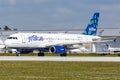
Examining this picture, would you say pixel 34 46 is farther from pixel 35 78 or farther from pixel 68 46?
pixel 35 78

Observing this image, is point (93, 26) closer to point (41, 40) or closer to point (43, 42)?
point (43, 42)

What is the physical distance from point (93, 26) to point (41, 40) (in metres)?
16.0

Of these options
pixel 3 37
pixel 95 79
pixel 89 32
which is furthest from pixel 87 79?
pixel 3 37

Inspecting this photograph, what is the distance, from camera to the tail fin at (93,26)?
83.4m

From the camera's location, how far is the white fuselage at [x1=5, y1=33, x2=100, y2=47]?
69.8m

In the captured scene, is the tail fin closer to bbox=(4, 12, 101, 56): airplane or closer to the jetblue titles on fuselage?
bbox=(4, 12, 101, 56): airplane

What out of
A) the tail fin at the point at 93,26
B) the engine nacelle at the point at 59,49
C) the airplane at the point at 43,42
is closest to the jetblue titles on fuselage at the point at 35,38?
the airplane at the point at 43,42

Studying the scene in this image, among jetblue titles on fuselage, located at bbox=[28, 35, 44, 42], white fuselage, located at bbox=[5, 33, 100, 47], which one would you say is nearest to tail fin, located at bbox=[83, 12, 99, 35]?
white fuselage, located at bbox=[5, 33, 100, 47]

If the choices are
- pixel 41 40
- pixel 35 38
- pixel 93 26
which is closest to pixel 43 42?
pixel 41 40

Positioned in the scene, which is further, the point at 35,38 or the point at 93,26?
the point at 93,26

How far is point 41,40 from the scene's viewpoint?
2840 inches

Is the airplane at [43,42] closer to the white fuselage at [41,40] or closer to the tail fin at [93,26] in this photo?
the white fuselage at [41,40]

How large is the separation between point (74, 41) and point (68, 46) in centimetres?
246

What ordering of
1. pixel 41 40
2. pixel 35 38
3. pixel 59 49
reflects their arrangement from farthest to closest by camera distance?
1. pixel 41 40
2. pixel 35 38
3. pixel 59 49
